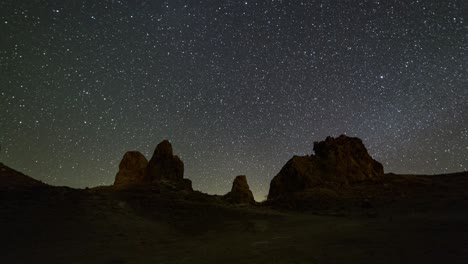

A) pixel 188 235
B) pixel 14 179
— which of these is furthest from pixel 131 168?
pixel 188 235

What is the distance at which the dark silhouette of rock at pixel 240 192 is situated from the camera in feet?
146

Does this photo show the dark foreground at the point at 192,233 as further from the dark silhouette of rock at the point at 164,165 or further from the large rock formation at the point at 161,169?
the dark silhouette of rock at the point at 164,165

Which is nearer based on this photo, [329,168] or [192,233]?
[192,233]

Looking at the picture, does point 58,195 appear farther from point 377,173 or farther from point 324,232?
point 377,173

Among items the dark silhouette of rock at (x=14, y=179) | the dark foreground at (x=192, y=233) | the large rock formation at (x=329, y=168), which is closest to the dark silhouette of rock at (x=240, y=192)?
the large rock formation at (x=329, y=168)

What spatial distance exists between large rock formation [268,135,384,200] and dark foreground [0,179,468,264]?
12.3m

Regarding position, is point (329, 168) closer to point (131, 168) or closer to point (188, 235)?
point (188, 235)

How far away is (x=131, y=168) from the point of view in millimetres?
52281

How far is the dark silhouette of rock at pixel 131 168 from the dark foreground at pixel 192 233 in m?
24.8

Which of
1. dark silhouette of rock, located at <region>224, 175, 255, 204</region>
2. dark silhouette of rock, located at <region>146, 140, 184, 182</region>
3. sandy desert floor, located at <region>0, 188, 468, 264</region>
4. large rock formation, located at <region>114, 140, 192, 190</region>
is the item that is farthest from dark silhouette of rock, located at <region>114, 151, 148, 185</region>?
sandy desert floor, located at <region>0, 188, 468, 264</region>

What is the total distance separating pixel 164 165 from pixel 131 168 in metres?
9.00

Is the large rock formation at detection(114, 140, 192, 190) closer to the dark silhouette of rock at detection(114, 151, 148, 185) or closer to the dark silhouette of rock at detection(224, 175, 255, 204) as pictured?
the dark silhouette of rock at detection(114, 151, 148, 185)

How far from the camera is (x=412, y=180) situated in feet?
114

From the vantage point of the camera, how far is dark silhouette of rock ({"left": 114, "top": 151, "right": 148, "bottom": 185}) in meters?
50.8
